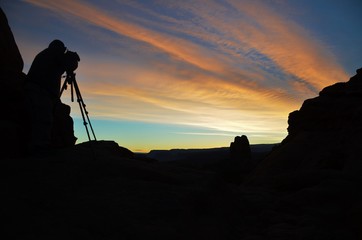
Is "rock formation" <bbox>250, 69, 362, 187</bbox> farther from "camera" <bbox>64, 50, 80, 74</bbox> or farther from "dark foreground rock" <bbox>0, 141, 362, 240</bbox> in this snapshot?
"camera" <bbox>64, 50, 80, 74</bbox>

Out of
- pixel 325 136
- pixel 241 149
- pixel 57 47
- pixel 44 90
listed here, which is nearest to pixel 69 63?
pixel 57 47

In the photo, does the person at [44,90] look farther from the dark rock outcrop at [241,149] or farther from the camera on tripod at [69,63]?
the dark rock outcrop at [241,149]

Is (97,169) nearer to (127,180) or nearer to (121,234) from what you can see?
(127,180)

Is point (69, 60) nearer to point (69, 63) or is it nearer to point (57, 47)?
point (69, 63)

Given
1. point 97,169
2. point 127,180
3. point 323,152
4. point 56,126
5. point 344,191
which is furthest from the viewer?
point 323,152

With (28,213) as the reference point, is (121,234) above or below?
below

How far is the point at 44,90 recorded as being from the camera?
8.52m

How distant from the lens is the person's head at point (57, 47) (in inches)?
338

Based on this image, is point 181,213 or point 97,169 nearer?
point 181,213

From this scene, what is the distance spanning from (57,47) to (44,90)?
1.32 meters

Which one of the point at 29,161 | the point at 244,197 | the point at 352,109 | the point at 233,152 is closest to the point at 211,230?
the point at 244,197

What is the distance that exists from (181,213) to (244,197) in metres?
3.41

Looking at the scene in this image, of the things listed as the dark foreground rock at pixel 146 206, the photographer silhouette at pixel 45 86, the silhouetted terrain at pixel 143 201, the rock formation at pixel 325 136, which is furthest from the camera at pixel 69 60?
the rock formation at pixel 325 136

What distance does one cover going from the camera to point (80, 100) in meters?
8.48
